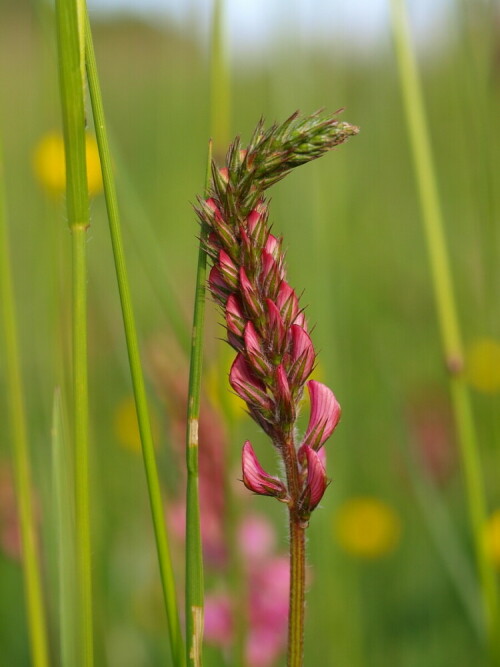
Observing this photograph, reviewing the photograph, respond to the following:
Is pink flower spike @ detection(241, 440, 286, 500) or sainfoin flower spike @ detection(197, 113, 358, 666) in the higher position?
sainfoin flower spike @ detection(197, 113, 358, 666)

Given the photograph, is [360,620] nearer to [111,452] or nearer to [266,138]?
[111,452]

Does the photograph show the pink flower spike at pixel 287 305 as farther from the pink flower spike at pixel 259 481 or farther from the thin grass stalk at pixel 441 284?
the thin grass stalk at pixel 441 284

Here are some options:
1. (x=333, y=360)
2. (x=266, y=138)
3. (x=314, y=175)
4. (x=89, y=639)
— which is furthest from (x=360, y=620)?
(x=266, y=138)

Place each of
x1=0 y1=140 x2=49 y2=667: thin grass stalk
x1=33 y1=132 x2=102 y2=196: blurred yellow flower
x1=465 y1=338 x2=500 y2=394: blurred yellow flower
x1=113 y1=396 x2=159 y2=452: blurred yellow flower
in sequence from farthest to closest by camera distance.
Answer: x1=465 y1=338 x2=500 y2=394: blurred yellow flower
x1=113 y1=396 x2=159 y2=452: blurred yellow flower
x1=33 y1=132 x2=102 y2=196: blurred yellow flower
x1=0 y1=140 x2=49 y2=667: thin grass stalk

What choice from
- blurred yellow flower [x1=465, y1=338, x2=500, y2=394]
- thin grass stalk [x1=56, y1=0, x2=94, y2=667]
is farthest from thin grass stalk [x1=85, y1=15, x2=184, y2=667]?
blurred yellow flower [x1=465, y1=338, x2=500, y2=394]


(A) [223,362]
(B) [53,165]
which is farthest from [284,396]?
(B) [53,165]

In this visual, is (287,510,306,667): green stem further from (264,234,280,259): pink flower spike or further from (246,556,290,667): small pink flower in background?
(246,556,290,667): small pink flower in background

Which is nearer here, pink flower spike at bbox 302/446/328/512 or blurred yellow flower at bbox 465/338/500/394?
pink flower spike at bbox 302/446/328/512

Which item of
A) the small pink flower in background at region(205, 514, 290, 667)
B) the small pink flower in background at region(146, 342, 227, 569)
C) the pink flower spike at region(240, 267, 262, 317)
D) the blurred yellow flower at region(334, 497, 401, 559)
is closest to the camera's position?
the pink flower spike at region(240, 267, 262, 317)
